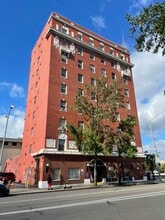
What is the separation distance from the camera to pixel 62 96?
113 ft

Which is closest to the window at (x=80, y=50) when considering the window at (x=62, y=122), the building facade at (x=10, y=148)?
the window at (x=62, y=122)

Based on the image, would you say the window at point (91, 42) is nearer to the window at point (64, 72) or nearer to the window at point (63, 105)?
the window at point (64, 72)

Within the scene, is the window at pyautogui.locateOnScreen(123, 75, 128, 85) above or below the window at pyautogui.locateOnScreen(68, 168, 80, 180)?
above

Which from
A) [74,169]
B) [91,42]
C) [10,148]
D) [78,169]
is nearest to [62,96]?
[74,169]

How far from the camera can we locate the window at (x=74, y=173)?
3109 centimetres

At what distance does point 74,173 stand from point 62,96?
1200 centimetres

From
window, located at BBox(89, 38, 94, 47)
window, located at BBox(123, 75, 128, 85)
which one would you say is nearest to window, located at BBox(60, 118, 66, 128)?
window, located at BBox(89, 38, 94, 47)

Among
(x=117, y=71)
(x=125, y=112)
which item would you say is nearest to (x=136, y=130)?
(x=125, y=112)

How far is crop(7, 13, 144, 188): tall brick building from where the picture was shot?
1216 inches

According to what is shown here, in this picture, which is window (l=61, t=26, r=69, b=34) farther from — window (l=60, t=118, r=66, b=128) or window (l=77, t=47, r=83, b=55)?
window (l=60, t=118, r=66, b=128)

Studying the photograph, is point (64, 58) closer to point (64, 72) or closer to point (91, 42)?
point (64, 72)

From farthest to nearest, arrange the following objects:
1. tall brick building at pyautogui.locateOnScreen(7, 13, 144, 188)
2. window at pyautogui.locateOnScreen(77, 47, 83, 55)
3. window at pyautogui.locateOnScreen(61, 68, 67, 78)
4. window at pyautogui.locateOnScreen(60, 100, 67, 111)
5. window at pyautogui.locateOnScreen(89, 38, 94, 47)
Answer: window at pyautogui.locateOnScreen(89, 38, 94, 47)
window at pyautogui.locateOnScreen(77, 47, 83, 55)
window at pyautogui.locateOnScreen(61, 68, 67, 78)
window at pyautogui.locateOnScreen(60, 100, 67, 111)
tall brick building at pyautogui.locateOnScreen(7, 13, 144, 188)

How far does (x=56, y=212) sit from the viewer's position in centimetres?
920

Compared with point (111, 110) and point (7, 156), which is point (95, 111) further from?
point (7, 156)
